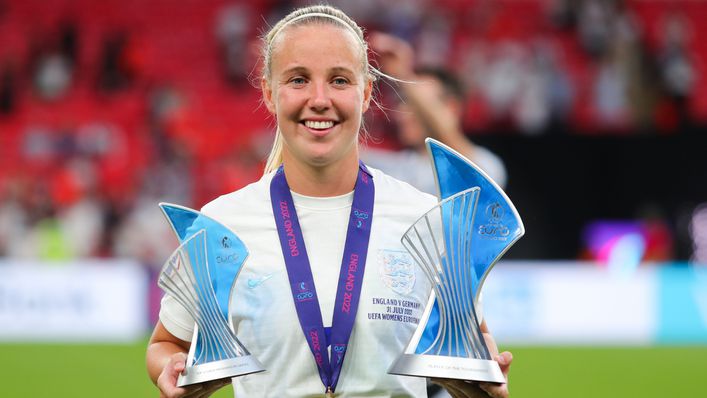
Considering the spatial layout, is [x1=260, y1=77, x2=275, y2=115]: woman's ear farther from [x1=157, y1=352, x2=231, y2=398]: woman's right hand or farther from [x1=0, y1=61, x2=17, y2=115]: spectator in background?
[x1=0, y1=61, x2=17, y2=115]: spectator in background

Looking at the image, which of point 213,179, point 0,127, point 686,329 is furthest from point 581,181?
point 0,127

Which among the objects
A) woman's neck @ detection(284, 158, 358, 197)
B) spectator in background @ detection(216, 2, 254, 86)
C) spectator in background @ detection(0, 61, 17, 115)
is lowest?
woman's neck @ detection(284, 158, 358, 197)

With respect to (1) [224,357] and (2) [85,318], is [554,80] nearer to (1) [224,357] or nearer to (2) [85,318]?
(2) [85,318]

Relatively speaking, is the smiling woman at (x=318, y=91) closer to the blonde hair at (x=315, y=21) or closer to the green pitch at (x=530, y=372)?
the blonde hair at (x=315, y=21)

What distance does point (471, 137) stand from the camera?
13.0 metres

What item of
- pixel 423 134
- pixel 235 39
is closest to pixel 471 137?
pixel 235 39

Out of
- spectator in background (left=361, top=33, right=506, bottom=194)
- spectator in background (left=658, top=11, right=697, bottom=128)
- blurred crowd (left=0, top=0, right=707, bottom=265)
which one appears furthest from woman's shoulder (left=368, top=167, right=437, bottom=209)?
spectator in background (left=658, top=11, right=697, bottom=128)

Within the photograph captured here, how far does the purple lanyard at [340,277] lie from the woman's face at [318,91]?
14 centimetres

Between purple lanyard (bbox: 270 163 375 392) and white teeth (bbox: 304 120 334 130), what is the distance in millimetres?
212

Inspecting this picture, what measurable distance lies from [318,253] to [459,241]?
37cm

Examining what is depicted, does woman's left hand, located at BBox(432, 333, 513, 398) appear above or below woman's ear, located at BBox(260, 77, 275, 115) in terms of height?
below

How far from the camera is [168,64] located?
648 inches

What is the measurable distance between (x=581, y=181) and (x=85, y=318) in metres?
5.82

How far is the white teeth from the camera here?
97.2 inches
